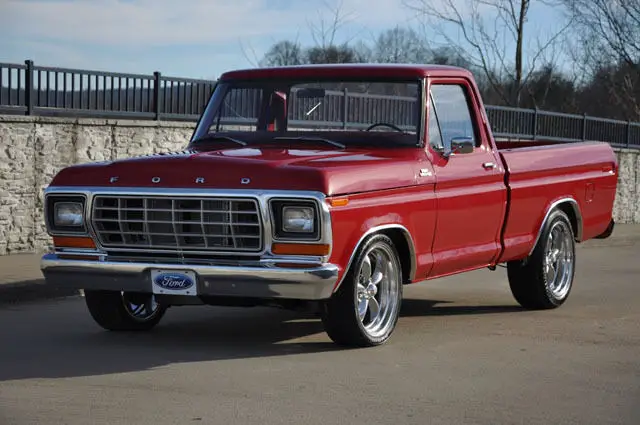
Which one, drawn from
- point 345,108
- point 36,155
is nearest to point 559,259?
point 345,108

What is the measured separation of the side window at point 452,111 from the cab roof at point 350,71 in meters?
0.12

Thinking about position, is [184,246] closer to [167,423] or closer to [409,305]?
[167,423]

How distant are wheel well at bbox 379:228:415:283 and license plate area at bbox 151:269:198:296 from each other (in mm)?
1474

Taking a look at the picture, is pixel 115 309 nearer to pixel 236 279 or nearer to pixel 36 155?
pixel 236 279

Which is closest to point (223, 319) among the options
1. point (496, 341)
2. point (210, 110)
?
point (210, 110)

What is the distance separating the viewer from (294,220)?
316 inches

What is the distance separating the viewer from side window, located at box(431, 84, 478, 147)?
32.1 ft

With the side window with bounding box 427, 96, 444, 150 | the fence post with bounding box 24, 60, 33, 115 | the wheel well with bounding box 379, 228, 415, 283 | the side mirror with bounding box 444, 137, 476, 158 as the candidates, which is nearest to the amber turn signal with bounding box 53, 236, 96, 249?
the wheel well with bounding box 379, 228, 415, 283

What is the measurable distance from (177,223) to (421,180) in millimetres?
1818

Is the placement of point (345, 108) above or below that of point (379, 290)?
above

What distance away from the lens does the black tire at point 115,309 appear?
9180 mm

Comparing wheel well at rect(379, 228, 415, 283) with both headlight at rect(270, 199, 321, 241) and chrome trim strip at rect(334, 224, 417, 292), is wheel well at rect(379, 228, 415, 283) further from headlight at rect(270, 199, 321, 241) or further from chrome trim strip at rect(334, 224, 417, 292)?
headlight at rect(270, 199, 321, 241)

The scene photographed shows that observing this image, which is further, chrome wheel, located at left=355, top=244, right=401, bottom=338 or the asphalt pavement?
chrome wheel, located at left=355, top=244, right=401, bottom=338

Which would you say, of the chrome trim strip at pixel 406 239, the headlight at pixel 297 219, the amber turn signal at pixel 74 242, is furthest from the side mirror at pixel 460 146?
the amber turn signal at pixel 74 242
